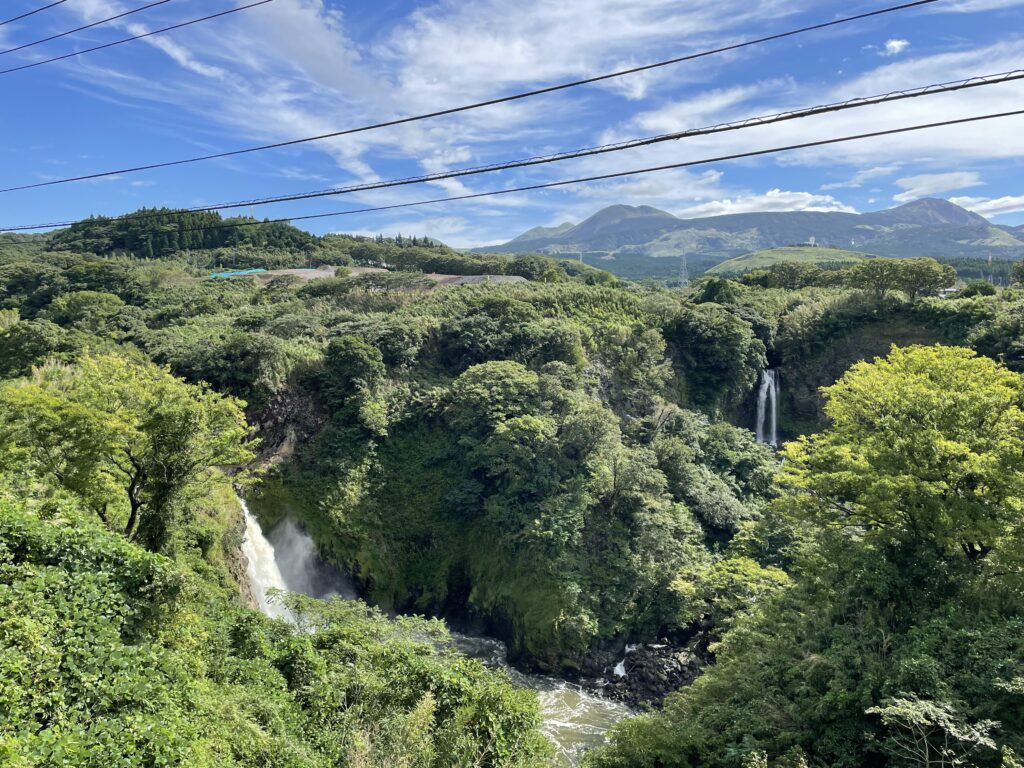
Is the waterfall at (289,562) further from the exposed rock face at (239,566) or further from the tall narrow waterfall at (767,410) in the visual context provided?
the tall narrow waterfall at (767,410)

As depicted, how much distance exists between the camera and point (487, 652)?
20484mm

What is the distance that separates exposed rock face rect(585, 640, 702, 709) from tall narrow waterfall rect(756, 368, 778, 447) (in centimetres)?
2127

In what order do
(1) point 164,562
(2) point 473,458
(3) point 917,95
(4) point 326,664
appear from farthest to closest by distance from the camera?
(2) point 473,458 < (4) point 326,664 < (1) point 164,562 < (3) point 917,95

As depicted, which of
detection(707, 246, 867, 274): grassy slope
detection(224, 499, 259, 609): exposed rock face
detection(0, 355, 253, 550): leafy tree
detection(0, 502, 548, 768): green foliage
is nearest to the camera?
detection(0, 502, 548, 768): green foliage

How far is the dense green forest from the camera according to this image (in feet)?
27.3

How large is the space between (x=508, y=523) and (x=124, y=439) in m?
14.1

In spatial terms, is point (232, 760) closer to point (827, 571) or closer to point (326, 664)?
point (326, 664)

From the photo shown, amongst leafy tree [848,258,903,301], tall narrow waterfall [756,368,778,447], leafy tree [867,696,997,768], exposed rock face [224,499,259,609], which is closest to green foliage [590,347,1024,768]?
leafy tree [867,696,997,768]

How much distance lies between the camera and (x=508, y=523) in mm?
22109

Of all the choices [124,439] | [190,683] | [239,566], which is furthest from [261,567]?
[190,683]

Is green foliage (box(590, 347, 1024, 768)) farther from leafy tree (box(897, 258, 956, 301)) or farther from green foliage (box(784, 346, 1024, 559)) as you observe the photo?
leafy tree (box(897, 258, 956, 301))

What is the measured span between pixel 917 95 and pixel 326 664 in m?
13.2

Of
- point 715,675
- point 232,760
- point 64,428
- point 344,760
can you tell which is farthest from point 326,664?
point 715,675

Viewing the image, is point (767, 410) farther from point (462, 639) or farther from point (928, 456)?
point (462, 639)
